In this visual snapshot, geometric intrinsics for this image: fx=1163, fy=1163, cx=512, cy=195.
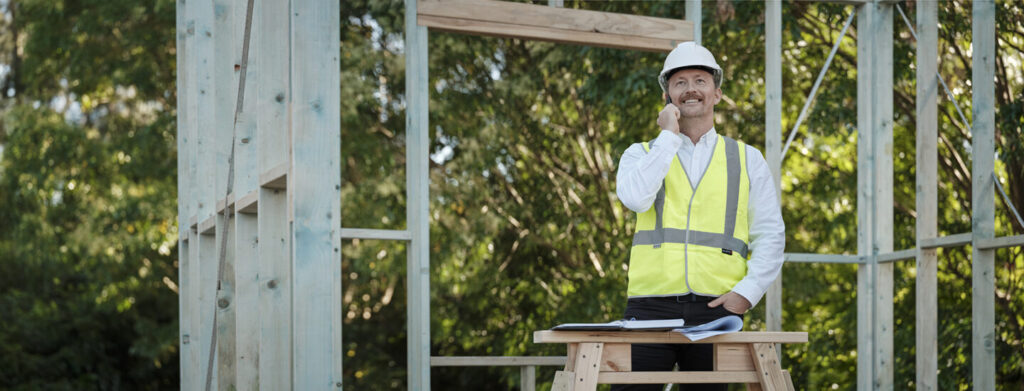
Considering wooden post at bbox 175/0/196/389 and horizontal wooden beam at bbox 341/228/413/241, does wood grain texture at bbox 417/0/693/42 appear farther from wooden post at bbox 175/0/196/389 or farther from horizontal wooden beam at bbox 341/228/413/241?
wooden post at bbox 175/0/196/389

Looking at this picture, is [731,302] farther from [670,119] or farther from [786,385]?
[670,119]

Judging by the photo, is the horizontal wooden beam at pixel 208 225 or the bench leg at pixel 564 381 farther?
the horizontal wooden beam at pixel 208 225

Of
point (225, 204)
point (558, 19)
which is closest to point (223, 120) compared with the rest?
point (225, 204)

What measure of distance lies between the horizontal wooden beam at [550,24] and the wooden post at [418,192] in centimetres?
13

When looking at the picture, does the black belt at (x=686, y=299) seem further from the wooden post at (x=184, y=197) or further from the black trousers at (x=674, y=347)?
the wooden post at (x=184, y=197)

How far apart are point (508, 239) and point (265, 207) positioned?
6.50m

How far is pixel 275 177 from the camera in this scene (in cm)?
384

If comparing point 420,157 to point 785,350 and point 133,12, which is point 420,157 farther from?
point 133,12

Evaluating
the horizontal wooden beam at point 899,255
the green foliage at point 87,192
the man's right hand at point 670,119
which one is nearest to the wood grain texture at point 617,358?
the man's right hand at point 670,119

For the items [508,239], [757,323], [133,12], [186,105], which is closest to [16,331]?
[133,12]

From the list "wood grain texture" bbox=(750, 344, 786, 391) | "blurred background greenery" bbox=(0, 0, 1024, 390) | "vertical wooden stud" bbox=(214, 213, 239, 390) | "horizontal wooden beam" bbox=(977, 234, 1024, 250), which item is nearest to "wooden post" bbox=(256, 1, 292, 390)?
"vertical wooden stud" bbox=(214, 213, 239, 390)

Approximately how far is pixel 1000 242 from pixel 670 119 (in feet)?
7.63

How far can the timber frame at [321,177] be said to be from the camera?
3717 mm

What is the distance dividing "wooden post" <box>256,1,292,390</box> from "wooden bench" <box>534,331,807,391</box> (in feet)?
4.61
